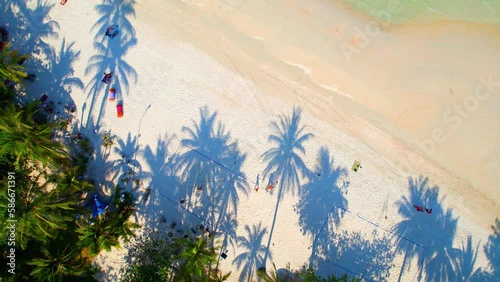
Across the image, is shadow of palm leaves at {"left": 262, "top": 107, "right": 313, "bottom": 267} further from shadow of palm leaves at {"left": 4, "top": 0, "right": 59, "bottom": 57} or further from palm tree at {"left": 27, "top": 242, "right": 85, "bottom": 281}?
shadow of palm leaves at {"left": 4, "top": 0, "right": 59, "bottom": 57}

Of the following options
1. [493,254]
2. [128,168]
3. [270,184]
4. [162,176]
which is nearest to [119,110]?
[128,168]

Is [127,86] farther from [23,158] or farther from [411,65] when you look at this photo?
[411,65]

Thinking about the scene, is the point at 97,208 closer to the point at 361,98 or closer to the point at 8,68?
the point at 8,68

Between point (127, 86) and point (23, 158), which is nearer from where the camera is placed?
point (23, 158)

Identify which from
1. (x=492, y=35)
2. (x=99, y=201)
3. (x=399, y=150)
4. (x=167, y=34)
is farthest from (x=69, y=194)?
(x=492, y=35)

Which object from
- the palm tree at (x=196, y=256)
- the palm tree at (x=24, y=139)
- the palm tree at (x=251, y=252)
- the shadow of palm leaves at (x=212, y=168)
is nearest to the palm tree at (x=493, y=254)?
the palm tree at (x=251, y=252)

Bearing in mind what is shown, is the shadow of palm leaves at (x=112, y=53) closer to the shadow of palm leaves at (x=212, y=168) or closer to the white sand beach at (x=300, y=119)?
the white sand beach at (x=300, y=119)

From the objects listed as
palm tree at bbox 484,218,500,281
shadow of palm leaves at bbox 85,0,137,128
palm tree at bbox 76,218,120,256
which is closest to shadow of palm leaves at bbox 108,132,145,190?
shadow of palm leaves at bbox 85,0,137,128

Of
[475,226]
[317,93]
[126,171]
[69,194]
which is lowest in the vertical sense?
[69,194]
